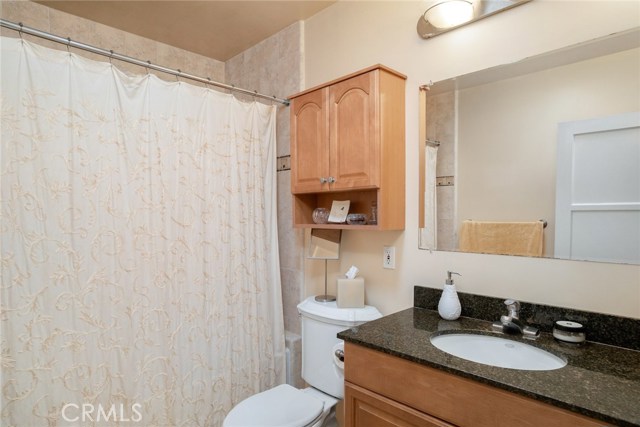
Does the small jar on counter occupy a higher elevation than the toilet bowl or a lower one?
higher

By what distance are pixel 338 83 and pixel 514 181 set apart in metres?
0.89

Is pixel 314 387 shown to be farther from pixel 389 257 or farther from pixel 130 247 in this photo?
pixel 130 247

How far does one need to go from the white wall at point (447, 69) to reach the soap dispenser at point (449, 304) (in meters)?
0.10

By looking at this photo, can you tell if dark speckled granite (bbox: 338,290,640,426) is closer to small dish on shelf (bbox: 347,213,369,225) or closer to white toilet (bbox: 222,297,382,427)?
white toilet (bbox: 222,297,382,427)

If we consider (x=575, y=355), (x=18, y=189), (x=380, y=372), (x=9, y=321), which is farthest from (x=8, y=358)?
(x=575, y=355)

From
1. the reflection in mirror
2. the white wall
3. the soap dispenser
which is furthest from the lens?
the reflection in mirror

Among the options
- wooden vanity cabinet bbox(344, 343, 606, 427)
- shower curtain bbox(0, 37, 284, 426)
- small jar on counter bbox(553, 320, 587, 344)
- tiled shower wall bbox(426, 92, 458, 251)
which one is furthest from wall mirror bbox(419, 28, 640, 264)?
shower curtain bbox(0, 37, 284, 426)

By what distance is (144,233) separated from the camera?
5.20 ft

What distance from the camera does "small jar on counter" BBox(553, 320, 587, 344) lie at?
112 centimetres

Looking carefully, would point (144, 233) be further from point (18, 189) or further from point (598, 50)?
point (598, 50)

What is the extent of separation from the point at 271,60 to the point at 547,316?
212cm

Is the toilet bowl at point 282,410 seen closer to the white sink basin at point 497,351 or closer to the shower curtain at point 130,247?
the shower curtain at point 130,247

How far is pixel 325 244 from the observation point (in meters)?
1.92

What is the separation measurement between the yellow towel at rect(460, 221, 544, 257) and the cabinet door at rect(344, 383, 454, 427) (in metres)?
0.69
